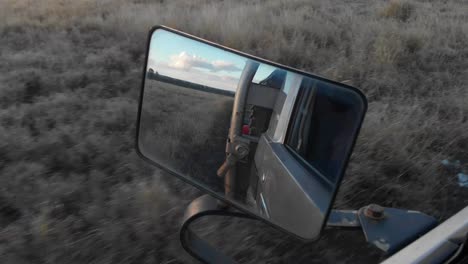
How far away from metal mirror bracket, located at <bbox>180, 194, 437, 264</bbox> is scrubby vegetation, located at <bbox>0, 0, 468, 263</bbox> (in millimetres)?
840

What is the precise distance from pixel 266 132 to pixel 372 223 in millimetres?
626

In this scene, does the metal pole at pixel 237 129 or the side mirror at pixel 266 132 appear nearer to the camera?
the side mirror at pixel 266 132

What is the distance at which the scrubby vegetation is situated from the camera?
9.15ft

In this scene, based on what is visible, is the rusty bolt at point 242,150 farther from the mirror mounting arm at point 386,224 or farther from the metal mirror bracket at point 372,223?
the mirror mounting arm at point 386,224

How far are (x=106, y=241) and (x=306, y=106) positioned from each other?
1720 millimetres

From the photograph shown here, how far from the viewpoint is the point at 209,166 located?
6.43ft

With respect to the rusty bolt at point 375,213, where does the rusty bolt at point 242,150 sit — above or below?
above

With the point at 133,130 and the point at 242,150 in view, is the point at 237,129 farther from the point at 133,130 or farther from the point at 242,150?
the point at 133,130

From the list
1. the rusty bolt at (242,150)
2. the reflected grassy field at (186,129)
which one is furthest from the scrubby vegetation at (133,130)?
the rusty bolt at (242,150)

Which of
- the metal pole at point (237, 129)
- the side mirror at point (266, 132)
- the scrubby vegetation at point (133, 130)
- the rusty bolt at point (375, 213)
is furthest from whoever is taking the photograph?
the scrubby vegetation at point (133, 130)

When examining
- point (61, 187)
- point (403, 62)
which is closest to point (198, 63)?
point (61, 187)

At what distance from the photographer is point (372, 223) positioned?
6.08 ft

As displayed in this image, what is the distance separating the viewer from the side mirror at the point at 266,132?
1.58 metres

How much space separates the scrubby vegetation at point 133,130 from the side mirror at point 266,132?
1.03 meters
